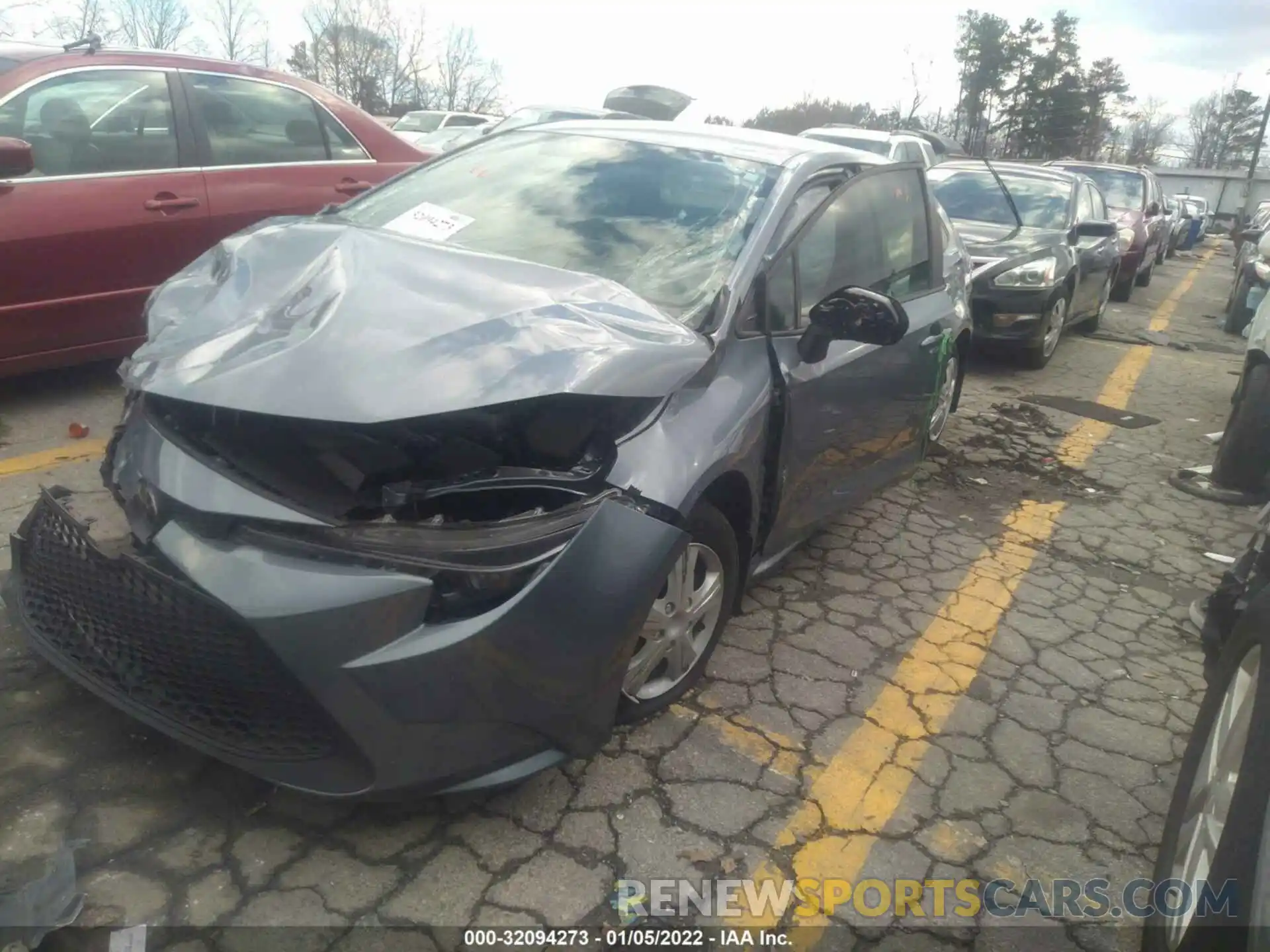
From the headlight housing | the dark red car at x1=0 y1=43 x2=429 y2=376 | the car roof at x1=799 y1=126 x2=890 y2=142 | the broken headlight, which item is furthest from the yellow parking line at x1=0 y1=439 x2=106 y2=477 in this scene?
the car roof at x1=799 y1=126 x2=890 y2=142

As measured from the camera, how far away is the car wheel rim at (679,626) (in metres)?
2.55

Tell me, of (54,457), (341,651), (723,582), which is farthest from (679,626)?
(54,457)

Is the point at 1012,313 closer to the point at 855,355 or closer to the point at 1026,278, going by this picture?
the point at 1026,278

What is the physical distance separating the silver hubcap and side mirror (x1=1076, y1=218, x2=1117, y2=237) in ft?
1.86

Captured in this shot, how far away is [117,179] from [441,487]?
3393 mm

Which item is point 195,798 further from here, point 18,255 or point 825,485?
point 18,255

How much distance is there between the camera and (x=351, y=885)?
82.0 inches

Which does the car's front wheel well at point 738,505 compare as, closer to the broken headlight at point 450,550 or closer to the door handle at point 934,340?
the broken headlight at point 450,550

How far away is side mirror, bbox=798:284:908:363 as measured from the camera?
2.90 metres

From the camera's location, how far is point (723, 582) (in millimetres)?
2840

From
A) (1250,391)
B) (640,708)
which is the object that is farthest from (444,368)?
(1250,391)

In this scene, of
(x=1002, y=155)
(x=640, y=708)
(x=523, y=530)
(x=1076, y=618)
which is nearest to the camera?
(x=523, y=530)

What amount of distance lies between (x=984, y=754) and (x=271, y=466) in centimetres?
219

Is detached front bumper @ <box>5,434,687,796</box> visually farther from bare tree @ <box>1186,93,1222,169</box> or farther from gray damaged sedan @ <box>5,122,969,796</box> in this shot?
bare tree @ <box>1186,93,1222,169</box>
